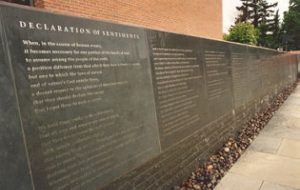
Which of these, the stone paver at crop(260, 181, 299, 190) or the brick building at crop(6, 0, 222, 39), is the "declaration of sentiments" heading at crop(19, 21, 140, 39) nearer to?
the stone paver at crop(260, 181, 299, 190)

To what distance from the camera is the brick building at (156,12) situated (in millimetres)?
9289

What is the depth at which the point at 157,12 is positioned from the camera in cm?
1446

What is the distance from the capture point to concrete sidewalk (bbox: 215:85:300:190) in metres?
4.05

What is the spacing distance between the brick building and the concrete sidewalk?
12.0 ft

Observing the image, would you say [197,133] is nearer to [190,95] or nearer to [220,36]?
[190,95]

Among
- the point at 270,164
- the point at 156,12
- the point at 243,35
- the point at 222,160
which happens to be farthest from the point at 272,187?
the point at 243,35

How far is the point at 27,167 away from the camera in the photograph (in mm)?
1956

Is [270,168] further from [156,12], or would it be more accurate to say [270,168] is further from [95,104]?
[156,12]

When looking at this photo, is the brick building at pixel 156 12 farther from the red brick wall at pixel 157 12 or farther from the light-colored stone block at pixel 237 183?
the light-colored stone block at pixel 237 183

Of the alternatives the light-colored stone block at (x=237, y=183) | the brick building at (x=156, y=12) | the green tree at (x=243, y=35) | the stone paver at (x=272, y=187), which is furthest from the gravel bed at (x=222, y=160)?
the green tree at (x=243, y=35)

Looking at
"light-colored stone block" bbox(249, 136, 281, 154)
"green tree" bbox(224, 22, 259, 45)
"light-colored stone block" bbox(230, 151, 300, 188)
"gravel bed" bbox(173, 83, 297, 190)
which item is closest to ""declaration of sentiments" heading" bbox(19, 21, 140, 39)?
"gravel bed" bbox(173, 83, 297, 190)

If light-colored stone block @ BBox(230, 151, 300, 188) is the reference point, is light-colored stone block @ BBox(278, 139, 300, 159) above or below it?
below

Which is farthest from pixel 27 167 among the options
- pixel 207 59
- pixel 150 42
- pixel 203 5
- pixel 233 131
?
pixel 203 5

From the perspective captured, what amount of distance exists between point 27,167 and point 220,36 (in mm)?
22072
